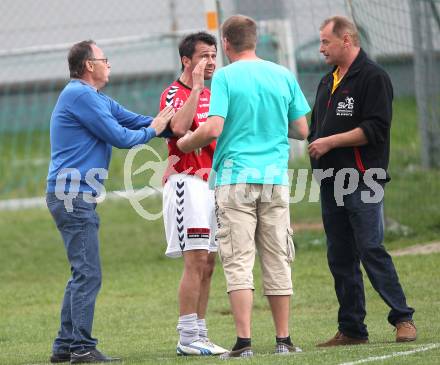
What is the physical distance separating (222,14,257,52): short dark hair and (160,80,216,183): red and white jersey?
0.74 meters

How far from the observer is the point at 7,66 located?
66.0 ft

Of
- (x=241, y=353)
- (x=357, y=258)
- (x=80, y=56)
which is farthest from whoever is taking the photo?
(x=357, y=258)

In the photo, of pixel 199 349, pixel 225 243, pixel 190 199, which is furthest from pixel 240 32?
pixel 199 349

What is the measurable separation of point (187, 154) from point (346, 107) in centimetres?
118

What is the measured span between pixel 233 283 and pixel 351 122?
1.51 meters

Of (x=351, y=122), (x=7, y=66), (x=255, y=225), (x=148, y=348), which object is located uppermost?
(x=7, y=66)

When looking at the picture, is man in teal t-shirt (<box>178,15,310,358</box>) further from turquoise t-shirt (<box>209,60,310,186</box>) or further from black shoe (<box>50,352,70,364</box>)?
black shoe (<box>50,352,70,364</box>)

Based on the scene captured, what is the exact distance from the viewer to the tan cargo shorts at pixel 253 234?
7270 millimetres

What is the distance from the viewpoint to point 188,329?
779cm

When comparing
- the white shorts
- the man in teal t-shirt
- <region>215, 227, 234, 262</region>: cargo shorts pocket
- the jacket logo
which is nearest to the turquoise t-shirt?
the man in teal t-shirt

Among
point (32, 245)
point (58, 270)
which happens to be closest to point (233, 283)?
point (58, 270)

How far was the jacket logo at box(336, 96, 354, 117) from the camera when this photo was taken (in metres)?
7.82

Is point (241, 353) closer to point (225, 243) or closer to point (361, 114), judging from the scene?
point (225, 243)

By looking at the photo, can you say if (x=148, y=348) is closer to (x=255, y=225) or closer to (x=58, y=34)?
(x=255, y=225)
